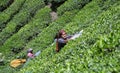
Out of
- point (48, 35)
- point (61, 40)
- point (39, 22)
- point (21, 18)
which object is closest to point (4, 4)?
point (21, 18)

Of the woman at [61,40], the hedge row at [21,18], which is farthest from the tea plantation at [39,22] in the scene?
the woman at [61,40]

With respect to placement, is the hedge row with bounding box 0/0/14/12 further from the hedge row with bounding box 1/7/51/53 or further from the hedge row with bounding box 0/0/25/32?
the hedge row with bounding box 1/7/51/53

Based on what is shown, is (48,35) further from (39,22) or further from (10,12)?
(10,12)

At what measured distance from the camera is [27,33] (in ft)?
123

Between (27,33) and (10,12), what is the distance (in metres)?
7.63

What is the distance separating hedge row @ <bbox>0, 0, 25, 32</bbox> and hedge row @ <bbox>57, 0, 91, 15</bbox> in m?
7.58

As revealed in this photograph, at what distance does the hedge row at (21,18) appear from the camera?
130 feet

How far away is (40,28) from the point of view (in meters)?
37.9

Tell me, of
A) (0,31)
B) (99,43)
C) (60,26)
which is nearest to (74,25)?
(60,26)

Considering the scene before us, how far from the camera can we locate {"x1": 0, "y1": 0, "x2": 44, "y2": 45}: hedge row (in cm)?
3972

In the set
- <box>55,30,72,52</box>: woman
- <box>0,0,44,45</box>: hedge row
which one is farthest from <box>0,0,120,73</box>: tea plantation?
<box>55,30,72,52</box>: woman

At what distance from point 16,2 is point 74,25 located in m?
16.2

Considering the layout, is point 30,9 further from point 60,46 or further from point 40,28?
point 60,46

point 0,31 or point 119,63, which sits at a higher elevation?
point 119,63
